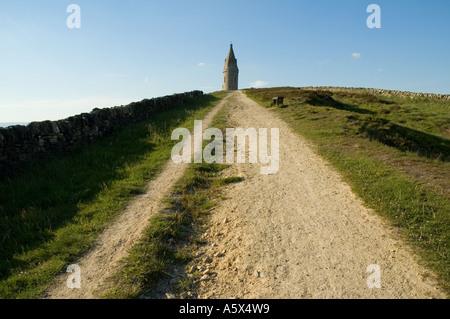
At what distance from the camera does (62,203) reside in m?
7.66

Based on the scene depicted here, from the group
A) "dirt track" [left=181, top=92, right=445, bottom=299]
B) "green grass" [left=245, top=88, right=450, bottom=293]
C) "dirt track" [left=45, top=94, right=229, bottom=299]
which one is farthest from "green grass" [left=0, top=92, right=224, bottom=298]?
"green grass" [left=245, top=88, right=450, bottom=293]

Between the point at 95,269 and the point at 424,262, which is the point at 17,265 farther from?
the point at 424,262

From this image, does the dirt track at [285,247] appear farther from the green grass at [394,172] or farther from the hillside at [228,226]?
the green grass at [394,172]

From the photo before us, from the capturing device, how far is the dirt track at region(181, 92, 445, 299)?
4527 millimetres

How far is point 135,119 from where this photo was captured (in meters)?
18.5

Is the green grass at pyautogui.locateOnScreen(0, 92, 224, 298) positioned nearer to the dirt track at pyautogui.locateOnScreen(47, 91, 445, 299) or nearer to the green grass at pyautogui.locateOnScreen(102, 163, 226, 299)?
the dirt track at pyautogui.locateOnScreen(47, 91, 445, 299)

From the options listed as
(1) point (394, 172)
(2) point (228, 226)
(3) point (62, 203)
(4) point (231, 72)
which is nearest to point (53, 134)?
(3) point (62, 203)

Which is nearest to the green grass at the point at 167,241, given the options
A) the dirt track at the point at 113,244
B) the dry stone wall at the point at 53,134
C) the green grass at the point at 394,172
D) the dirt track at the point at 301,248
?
the dirt track at the point at 113,244

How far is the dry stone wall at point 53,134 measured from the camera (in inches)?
366

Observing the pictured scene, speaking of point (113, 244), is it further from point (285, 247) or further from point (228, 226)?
point (285, 247)

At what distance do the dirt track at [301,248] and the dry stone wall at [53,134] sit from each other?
742 centimetres

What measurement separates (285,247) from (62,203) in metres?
6.08

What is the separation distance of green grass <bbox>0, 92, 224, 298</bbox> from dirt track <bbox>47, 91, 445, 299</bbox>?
471mm
